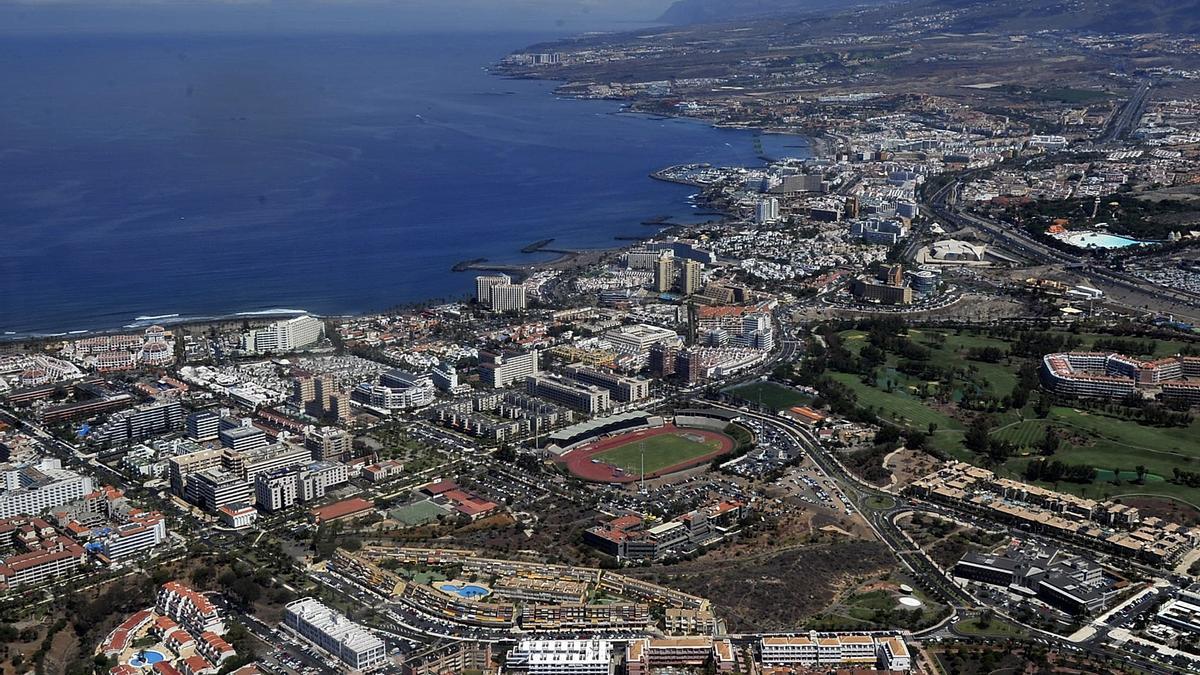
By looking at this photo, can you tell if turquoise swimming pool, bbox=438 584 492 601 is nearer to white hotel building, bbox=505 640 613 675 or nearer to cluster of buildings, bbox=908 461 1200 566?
white hotel building, bbox=505 640 613 675

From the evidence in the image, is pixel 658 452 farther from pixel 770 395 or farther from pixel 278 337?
pixel 278 337

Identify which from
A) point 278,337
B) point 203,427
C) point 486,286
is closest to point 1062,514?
point 203,427

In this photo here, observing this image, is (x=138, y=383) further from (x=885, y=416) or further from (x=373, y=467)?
(x=885, y=416)

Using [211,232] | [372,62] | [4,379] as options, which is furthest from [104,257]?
[372,62]

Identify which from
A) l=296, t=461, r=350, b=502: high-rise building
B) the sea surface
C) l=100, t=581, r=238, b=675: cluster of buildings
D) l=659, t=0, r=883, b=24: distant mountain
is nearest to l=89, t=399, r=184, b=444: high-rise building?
l=296, t=461, r=350, b=502: high-rise building

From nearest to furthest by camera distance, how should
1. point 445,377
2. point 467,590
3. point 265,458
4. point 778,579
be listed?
point 467,590 → point 778,579 → point 265,458 → point 445,377

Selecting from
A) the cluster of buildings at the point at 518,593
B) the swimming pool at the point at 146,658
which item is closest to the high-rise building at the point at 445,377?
the cluster of buildings at the point at 518,593
